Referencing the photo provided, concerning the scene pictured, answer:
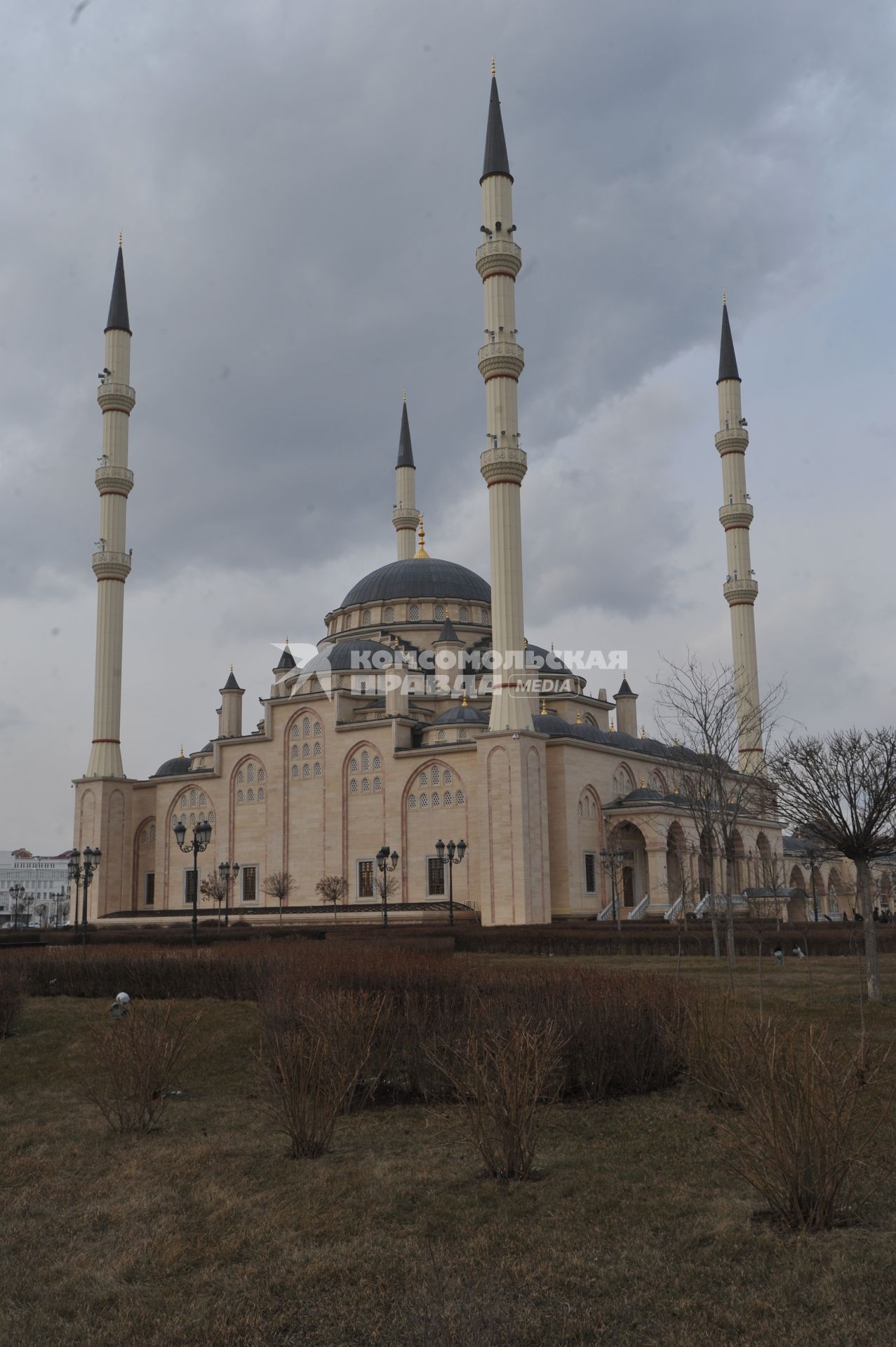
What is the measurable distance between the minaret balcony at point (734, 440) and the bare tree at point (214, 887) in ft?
88.1

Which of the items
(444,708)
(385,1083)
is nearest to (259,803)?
(444,708)

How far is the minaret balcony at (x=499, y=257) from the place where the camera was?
3531 cm

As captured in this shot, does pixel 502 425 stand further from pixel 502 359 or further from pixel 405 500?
pixel 405 500

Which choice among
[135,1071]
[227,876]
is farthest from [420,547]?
[135,1071]

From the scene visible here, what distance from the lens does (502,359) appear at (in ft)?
114

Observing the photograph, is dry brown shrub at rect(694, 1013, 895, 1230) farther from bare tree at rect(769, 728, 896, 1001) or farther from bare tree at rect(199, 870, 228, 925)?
bare tree at rect(199, 870, 228, 925)

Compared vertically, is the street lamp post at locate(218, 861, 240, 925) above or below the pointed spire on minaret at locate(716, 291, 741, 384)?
below

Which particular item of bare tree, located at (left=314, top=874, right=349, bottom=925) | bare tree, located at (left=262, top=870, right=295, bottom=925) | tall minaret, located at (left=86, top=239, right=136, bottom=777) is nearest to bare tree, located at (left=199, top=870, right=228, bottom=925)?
bare tree, located at (left=262, top=870, right=295, bottom=925)

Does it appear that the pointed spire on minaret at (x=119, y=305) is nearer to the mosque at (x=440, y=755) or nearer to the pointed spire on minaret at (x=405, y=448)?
the mosque at (x=440, y=755)

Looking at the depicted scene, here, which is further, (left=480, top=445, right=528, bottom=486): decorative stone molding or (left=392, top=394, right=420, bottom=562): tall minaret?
(left=392, top=394, right=420, bottom=562): tall minaret

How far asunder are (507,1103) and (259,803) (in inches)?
1460

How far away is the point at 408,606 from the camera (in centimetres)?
4978

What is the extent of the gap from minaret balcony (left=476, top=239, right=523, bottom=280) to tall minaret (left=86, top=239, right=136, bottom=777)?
1619 centimetres

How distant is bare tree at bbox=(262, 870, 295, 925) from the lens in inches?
1550
